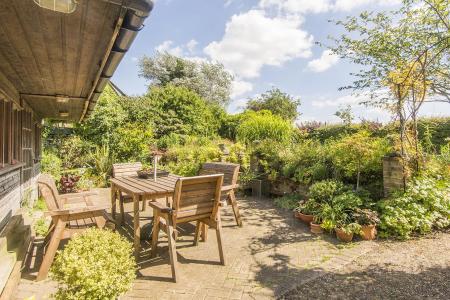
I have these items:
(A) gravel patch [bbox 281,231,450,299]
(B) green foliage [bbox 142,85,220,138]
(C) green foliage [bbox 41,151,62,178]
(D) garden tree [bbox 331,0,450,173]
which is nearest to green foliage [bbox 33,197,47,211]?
(C) green foliage [bbox 41,151,62,178]

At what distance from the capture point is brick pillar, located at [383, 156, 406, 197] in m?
4.61

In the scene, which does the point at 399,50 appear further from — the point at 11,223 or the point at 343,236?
the point at 11,223

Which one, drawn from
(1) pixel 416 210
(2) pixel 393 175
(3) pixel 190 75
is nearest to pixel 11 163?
(2) pixel 393 175

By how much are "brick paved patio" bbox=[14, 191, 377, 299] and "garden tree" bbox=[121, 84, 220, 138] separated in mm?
9214

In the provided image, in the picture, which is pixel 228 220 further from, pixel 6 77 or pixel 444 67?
pixel 444 67

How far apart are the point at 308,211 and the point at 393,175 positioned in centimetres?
149

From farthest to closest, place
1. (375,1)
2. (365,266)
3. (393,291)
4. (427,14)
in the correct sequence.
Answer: (375,1) < (427,14) < (365,266) < (393,291)

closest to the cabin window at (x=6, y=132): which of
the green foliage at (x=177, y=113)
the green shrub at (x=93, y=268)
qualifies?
the green shrub at (x=93, y=268)

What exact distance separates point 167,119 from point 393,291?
13090mm

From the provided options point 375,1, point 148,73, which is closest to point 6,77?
point 375,1

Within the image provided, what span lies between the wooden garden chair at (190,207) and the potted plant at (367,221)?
2.17 m

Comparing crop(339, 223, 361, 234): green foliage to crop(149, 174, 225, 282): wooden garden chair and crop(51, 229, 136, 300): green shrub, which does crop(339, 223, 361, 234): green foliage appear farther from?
crop(51, 229, 136, 300): green shrub

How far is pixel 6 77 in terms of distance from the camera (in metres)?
3.57

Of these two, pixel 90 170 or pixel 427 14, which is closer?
pixel 427 14
